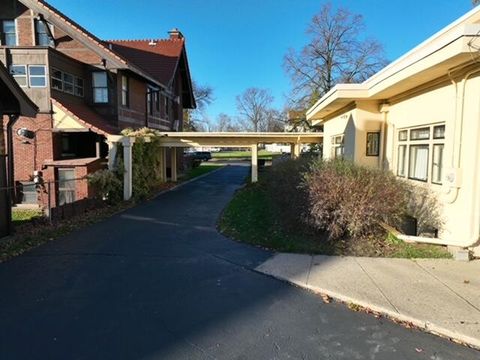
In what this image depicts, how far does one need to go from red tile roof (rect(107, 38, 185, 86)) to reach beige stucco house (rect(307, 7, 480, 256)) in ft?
50.9

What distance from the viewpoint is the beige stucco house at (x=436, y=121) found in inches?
242

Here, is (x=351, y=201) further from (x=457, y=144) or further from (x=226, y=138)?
(x=226, y=138)

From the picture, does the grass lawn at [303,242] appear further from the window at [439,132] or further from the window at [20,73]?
the window at [20,73]

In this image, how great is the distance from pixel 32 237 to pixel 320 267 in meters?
6.36

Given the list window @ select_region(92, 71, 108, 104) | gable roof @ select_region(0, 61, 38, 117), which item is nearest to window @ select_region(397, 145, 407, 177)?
gable roof @ select_region(0, 61, 38, 117)

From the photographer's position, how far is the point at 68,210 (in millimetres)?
10648

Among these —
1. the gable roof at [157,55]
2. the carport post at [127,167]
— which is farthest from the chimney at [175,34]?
the carport post at [127,167]

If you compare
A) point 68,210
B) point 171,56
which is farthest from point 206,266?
point 171,56

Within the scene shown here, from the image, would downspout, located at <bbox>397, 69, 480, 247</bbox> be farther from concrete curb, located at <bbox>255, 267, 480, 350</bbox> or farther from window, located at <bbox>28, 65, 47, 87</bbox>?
window, located at <bbox>28, 65, 47, 87</bbox>

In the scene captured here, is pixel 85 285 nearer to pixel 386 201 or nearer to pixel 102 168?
pixel 386 201

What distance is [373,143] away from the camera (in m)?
10.7

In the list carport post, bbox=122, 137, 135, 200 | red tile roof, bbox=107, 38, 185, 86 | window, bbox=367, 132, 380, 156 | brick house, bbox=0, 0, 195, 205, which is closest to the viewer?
window, bbox=367, 132, 380, 156

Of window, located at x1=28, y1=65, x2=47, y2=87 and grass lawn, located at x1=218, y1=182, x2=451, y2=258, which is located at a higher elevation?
window, located at x1=28, y1=65, x2=47, y2=87

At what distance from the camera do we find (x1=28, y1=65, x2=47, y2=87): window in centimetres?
1516
